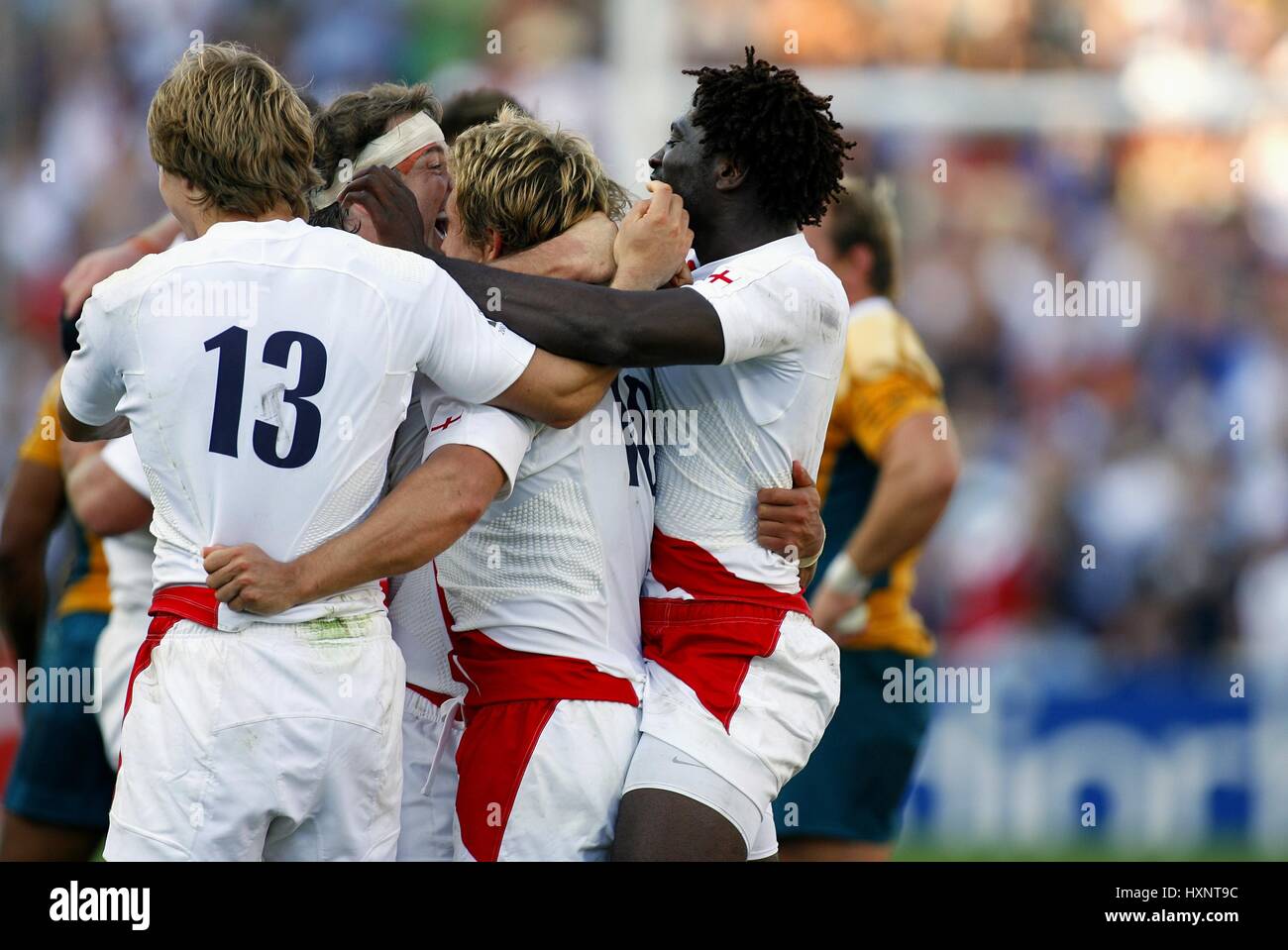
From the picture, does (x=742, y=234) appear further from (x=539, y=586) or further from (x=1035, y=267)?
(x=1035, y=267)

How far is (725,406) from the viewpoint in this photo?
143 inches

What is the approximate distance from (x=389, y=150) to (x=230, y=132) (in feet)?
2.56

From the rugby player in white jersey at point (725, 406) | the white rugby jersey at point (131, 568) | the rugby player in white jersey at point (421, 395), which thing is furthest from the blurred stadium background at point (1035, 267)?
the rugby player in white jersey at point (725, 406)

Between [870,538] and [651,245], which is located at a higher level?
[651,245]

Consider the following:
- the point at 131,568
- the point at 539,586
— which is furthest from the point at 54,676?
the point at 539,586

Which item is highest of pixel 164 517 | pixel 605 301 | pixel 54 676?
Answer: pixel 605 301

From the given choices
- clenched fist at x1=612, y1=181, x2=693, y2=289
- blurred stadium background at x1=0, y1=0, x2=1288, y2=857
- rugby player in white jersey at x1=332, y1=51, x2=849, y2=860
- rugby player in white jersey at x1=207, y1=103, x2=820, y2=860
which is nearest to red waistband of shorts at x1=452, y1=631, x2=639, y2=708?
rugby player in white jersey at x1=207, y1=103, x2=820, y2=860

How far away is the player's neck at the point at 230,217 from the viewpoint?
3314 millimetres

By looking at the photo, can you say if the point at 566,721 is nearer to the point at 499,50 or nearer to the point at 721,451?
the point at 721,451

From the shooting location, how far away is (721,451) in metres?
3.65

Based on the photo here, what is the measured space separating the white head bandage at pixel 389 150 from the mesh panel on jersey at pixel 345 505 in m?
0.98

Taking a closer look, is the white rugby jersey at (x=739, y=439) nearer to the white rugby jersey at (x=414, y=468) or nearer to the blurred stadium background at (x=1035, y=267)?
the white rugby jersey at (x=414, y=468)
